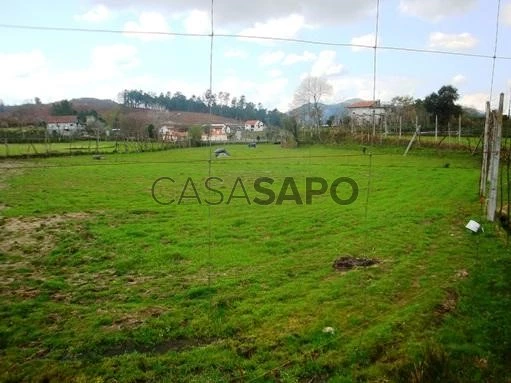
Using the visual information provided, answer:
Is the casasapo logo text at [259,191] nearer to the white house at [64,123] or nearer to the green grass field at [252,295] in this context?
the green grass field at [252,295]

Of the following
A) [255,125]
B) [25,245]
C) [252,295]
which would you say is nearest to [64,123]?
[255,125]

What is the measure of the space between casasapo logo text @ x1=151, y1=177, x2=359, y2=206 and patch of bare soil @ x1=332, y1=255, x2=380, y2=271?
5980 millimetres

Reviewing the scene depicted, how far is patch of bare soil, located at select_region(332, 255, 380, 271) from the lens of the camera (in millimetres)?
7367

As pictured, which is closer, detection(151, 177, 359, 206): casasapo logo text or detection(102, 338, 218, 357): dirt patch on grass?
detection(102, 338, 218, 357): dirt patch on grass

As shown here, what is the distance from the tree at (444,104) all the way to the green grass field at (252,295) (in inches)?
984

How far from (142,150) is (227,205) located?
1194 inches

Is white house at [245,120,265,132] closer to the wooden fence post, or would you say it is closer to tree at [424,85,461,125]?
tree at [424,85,461,125]

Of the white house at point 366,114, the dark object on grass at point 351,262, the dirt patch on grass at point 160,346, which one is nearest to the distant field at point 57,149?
the white house at point 366,114

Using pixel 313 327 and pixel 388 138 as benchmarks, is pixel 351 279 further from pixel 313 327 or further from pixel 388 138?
pixel 388 138

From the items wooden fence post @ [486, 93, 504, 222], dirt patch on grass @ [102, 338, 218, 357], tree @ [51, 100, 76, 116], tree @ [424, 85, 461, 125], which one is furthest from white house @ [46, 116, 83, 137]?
dirt patch on grass @ [102, 338, 218, 357]

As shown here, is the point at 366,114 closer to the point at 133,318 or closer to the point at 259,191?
the point at 259,191

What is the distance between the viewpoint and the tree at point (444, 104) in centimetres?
3422

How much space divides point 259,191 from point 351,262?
9.44 m

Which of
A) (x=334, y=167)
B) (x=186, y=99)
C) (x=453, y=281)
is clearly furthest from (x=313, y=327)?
(x=186, y=99)
